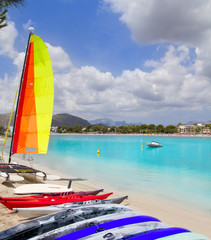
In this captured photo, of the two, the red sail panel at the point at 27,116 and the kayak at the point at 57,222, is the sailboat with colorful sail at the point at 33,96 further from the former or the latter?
the kayak at the point at 57,222

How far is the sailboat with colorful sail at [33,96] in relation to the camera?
1201cm

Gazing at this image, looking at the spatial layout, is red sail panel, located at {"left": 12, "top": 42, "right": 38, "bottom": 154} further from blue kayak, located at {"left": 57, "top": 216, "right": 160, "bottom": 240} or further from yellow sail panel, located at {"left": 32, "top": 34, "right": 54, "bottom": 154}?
blue kayak, located at {"left": 57, "top": 216, "right": 160, "bottom": 240}

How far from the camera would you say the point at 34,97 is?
474 inches

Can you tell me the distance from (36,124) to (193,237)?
10.8m

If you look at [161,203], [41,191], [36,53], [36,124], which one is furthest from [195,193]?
[36,53]

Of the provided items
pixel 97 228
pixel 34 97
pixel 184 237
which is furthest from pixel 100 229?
pixel 34 97

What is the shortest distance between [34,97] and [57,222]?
987 centimetres

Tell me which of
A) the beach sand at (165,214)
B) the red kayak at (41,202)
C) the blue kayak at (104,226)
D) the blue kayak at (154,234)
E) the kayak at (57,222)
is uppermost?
the blue kayak at (104,226)

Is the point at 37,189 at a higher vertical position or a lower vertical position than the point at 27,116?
lower

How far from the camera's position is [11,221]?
562cm

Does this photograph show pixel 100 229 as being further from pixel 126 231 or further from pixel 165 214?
pixel 165 214

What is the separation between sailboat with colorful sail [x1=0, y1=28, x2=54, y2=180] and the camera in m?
12.0

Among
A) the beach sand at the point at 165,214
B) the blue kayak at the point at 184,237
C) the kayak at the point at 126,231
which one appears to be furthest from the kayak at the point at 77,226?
the beach sand at the point at 165,214

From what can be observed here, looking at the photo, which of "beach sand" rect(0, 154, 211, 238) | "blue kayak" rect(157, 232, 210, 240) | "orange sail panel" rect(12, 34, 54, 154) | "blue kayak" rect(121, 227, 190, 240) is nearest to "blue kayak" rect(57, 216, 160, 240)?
"blue kayak" rect(121, 227, 190, 240)
